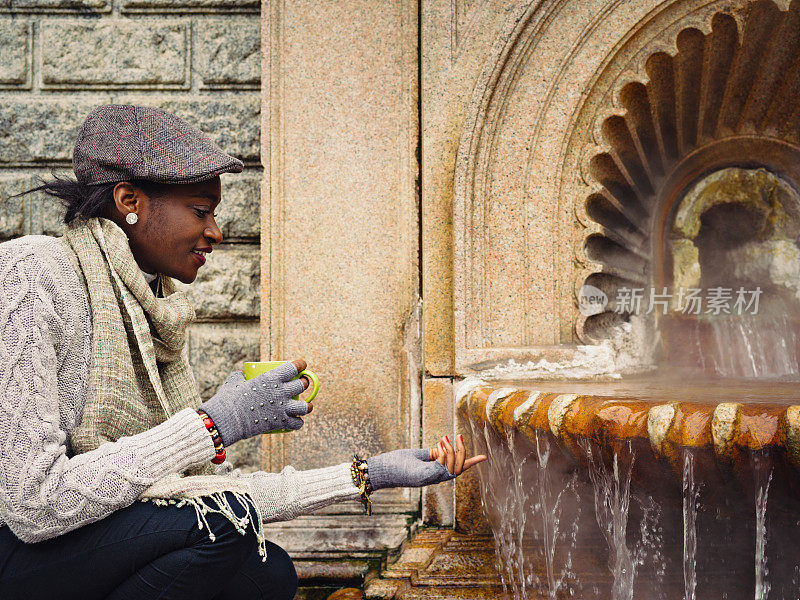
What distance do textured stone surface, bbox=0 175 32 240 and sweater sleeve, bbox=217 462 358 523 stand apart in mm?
2055

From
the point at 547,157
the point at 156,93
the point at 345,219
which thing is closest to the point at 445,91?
the point at 547,157

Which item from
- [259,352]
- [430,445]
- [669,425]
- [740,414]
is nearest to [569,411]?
[669,425]

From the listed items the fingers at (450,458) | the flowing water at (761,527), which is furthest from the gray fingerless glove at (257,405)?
the flowing water at (761,527)

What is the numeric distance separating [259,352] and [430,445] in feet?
2.74

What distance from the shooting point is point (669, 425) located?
148 centimetres

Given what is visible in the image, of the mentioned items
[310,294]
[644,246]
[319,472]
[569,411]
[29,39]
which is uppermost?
[29,39]

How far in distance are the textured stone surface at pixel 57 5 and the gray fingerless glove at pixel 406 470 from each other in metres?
2.50

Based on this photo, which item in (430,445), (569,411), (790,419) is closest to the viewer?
(790,419)

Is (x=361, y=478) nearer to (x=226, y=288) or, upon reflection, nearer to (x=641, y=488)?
(x=641, y=488)

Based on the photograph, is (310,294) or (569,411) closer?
(569,411)

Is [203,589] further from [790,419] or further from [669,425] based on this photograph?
[790,419]

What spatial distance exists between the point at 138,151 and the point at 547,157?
1.69 metres

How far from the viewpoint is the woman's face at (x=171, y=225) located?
1.70 metres

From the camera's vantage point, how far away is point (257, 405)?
1559mm
